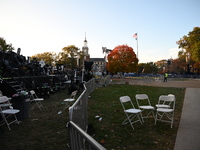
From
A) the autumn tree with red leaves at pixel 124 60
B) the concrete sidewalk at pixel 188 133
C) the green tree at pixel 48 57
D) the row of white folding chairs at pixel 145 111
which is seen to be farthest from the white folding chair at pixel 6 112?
the green tree at pixel 48 57

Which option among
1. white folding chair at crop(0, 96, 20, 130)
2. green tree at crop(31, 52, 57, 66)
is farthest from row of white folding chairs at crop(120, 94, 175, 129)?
green tree at crop(31, 52, 57, 66)

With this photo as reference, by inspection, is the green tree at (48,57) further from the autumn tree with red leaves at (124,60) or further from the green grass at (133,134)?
the green grass at (133,134)

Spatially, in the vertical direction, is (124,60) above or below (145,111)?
above

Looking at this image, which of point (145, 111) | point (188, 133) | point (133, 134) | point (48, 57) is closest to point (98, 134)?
point (133, 134)

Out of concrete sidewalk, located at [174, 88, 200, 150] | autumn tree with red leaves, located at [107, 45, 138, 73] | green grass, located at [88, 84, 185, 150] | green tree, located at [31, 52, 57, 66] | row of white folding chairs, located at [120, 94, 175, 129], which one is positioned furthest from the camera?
green tree, located at [31, 52, 57, 66]

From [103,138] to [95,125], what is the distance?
112 cm

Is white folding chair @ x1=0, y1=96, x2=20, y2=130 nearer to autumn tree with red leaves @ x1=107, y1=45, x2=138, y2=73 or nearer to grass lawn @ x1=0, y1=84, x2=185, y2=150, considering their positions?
grass lawn @ x1=0, y1=84, x2=185, y2=150

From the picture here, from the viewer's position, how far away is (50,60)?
61.8 metres

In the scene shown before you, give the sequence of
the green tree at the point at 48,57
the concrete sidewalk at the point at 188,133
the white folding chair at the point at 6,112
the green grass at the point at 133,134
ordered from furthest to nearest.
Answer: the green tree at the point at 48,57 < the white folding chair at the point at 6,112 < the green grass at the point at 133,134 < the concrete sidewalk at the point at 188,133

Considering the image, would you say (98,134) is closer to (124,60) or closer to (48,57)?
(124,60)

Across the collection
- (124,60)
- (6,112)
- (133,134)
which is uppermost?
(124,60)

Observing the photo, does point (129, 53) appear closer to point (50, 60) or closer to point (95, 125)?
point (95, 125)

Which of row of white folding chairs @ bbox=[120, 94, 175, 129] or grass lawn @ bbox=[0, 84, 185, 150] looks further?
row of white folding chairs @ bbox=[120, 94, 175, 129]

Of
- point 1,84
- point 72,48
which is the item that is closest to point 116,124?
point 1,84
